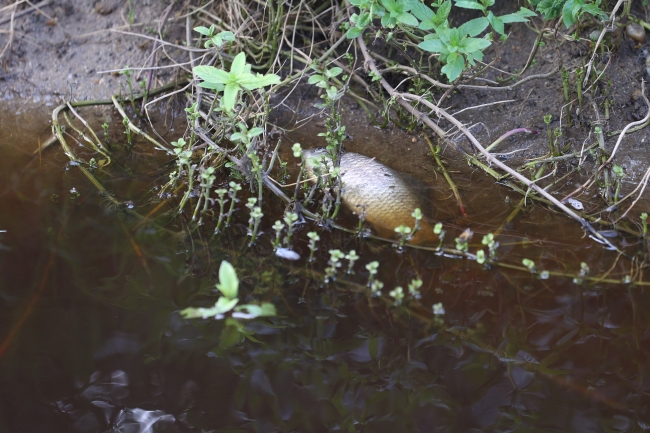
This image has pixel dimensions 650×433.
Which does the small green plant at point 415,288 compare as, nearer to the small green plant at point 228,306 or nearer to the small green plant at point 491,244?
the small green plant at point 491,244

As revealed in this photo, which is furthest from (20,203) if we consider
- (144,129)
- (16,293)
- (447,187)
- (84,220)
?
(447,187)

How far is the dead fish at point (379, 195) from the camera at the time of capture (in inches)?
104

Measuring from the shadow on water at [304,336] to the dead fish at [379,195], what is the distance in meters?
0.17

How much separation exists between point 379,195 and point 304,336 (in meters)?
0.95

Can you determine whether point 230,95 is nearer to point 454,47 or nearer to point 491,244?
point 454,47

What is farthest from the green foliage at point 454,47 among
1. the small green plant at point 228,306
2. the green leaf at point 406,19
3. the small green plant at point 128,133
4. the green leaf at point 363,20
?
the small green plant at point 128,133

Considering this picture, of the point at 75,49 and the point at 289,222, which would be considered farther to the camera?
the point at 75,49

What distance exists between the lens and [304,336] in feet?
6.90

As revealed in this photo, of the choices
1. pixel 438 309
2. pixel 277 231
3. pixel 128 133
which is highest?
pixel 128 133

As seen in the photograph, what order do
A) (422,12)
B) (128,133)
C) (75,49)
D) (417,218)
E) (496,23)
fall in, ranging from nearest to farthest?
(417,218) → (496,23) → (422,12) → (128,133) → (75,49)

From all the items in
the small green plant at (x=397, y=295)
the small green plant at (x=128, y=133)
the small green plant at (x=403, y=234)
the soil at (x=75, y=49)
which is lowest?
the small green plant at (x=397, y=295)

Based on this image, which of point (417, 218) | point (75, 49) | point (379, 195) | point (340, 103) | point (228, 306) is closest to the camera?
point (228, 306)

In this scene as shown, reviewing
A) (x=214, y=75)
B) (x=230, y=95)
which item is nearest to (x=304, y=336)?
(x=230, y=95)

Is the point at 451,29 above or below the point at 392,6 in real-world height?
below
